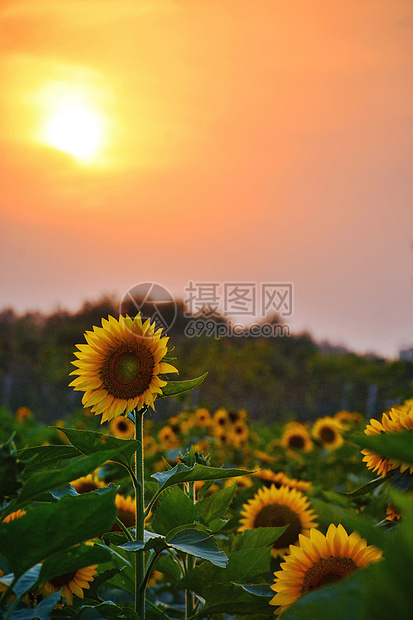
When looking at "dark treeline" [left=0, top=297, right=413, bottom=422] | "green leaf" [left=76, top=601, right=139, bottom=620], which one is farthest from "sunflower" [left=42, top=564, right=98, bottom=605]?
"dark treeline" [left=0, top=297, right=413, bottom=422]

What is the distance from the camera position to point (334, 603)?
393 millimetres

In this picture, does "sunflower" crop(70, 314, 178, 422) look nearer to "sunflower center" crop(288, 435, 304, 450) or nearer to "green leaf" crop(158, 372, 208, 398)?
"green leaf" crop(158, 372, 208, 398)

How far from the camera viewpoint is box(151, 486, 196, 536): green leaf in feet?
3.01

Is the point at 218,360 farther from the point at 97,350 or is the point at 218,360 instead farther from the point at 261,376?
the point at 97,350

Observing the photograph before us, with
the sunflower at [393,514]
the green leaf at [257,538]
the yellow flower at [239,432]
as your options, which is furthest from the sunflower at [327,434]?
the sunflower at [393,514]

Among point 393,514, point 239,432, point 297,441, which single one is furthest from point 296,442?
point 393,514

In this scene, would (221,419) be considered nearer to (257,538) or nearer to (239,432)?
(239,432)

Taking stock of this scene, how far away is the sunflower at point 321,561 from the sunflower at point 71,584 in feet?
0.97

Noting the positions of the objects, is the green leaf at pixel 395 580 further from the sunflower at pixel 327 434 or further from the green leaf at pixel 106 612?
the sunflower at pixel 327 434

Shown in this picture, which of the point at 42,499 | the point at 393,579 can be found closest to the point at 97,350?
the point at 42,499

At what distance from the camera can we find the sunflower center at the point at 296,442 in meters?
4.02

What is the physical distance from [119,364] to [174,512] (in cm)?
27

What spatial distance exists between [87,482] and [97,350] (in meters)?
0.52

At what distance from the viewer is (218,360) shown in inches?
443
